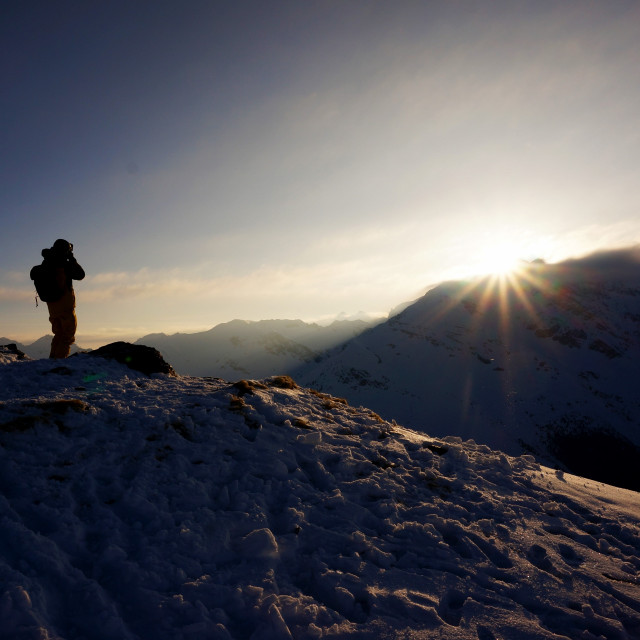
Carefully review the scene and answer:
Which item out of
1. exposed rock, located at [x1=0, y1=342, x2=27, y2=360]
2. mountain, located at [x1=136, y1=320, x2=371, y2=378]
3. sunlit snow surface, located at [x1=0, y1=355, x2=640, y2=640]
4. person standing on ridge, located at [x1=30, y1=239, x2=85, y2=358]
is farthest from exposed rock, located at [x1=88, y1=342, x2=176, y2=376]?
mountain, located at [x1=136, y1=320, x2=371, y2=378]

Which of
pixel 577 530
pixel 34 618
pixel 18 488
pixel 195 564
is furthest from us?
pixel 577 530

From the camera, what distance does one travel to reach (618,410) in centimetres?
6481

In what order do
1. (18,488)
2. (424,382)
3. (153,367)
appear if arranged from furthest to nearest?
1. (424,382)
2. (153,367)
3. (18,488)

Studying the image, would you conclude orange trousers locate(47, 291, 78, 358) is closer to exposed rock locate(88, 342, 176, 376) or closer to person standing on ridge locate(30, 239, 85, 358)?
person standing on ridge locate(30, 239, 85, 358)

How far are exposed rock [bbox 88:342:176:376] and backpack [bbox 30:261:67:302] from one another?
2274 mm

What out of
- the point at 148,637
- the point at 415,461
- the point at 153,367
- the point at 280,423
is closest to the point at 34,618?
the point at 148,637

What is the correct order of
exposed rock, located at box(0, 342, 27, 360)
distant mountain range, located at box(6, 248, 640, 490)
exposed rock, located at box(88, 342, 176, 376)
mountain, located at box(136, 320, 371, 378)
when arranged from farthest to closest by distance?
mountain, located at box(136, 320, 371, 378) → distant mountain range, located at box(6, 248, 640, 490) → exposed rock, located at box(0, 342, 27, 360) → exposed rock, located at box(88, 342, 176, 376)

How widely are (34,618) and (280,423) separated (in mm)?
5604

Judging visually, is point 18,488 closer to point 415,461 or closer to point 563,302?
point 415,461

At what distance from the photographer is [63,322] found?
41.8ft

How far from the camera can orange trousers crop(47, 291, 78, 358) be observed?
12.5 m

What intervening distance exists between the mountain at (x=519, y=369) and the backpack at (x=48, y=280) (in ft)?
173

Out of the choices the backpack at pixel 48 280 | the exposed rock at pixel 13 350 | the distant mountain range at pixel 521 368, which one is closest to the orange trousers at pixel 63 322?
the backpack at pixel 48 280

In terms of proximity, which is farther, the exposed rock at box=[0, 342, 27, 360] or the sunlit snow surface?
the exposed rock at box=[0, 342, 27, 360]
